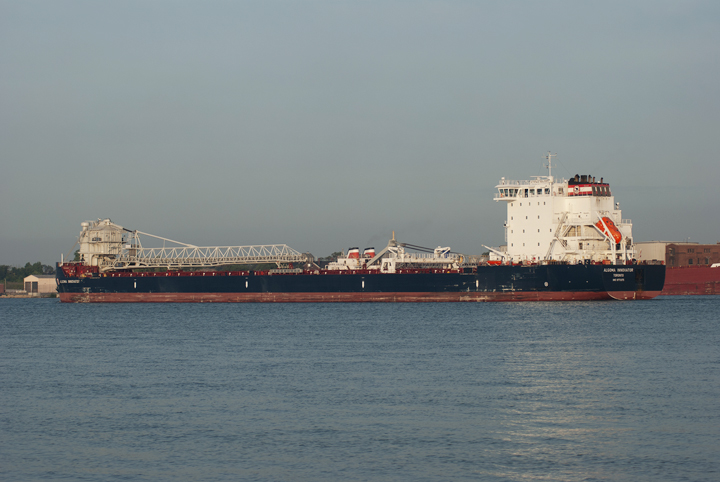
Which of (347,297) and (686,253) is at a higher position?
(686,253)

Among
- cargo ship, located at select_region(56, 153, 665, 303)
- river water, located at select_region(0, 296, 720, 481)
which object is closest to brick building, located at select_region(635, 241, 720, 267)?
cargo ship, located at select_region(56, 153, 665, 303)

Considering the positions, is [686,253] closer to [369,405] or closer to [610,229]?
[610,229]

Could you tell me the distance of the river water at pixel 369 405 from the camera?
14344 millimetres

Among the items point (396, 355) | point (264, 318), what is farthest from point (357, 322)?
point (396, 355)

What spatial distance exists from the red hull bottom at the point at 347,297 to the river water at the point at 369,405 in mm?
17800

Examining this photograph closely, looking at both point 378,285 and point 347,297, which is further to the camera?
point 347,297

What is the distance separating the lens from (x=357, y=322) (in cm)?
4325

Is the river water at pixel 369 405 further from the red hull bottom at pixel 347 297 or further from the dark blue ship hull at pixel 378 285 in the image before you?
the red hull bottom at pixel 347 297

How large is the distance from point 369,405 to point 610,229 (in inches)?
1559

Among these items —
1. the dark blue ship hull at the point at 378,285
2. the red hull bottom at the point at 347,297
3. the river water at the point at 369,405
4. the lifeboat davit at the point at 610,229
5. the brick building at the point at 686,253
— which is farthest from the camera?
the brick building at the point at 686,253

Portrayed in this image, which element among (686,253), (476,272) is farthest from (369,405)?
(686,253)

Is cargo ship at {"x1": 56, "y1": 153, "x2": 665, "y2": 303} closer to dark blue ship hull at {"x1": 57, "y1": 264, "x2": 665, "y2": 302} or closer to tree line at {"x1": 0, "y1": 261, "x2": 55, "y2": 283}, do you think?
dark blue ship hull at {"x1": 57, "y1": 264, "x2": 665, "y2": 302}

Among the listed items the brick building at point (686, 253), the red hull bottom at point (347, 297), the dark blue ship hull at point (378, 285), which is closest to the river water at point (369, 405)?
the dark blue ship hull at point (378, 285)

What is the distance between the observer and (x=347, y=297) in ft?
198
